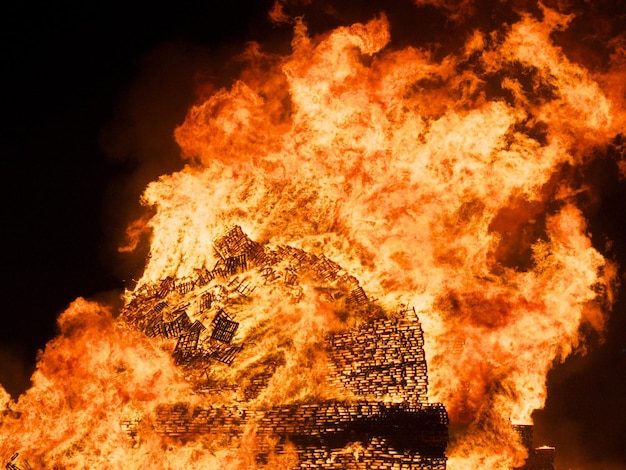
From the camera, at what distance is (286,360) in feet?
26.6

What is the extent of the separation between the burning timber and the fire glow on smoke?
0.27 meters

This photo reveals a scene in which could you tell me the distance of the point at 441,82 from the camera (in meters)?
10.4

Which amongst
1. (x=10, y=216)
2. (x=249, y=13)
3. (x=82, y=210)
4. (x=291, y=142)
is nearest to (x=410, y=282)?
(x=291, y=142)

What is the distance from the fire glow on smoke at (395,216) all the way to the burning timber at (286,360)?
266 millimetres

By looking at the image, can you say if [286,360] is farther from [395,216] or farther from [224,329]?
[395,216]

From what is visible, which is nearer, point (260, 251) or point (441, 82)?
point (260, 251)

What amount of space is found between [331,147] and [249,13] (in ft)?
16.1

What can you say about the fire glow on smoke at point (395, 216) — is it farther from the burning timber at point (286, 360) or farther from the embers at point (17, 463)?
the burning timber at point (286, 360)

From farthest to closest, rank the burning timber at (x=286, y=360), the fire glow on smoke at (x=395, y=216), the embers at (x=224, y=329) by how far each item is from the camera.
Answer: the embers at (x=224, y=329) < the fire glow on smoke at (x=395, y=216) < the burning timber at (x=286, y=360)

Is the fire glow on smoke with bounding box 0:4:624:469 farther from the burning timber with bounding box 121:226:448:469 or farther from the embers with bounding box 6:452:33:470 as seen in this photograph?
the burning timber with bounding box 121:226:448:469

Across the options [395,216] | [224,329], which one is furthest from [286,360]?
[395,216]

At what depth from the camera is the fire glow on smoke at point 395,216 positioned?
8.31 metres

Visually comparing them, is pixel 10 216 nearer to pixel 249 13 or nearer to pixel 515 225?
pixel 249 13

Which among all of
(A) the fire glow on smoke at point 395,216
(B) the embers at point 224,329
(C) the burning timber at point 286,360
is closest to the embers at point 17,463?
(A) the fire glow on smoke at point 395,216
